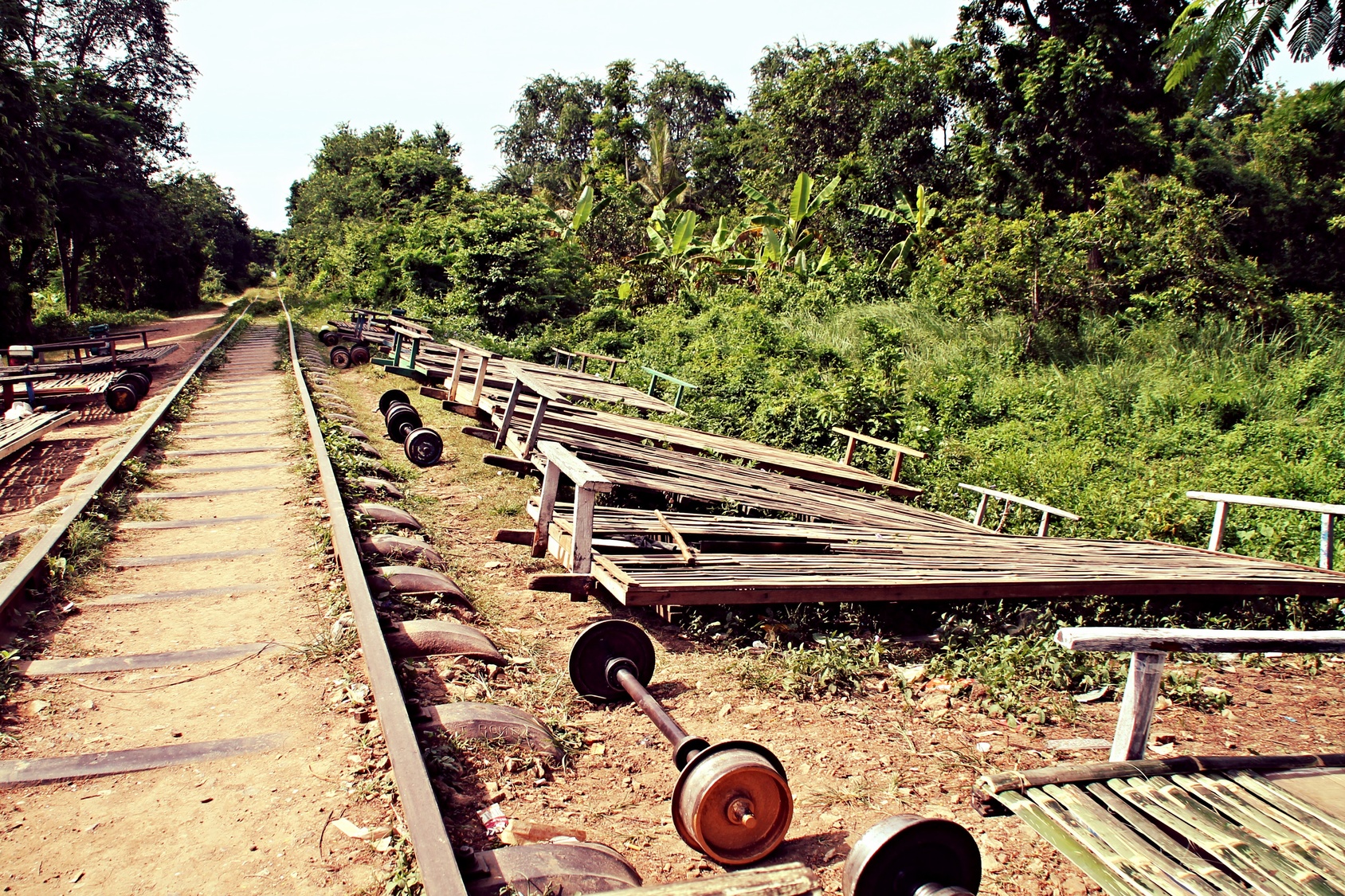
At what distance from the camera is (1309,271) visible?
63.1 feet

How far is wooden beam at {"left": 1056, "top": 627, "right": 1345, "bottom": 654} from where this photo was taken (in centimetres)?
284

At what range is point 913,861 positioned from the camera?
2740 millimetres

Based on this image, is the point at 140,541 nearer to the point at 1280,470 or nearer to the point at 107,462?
the point at 107,462

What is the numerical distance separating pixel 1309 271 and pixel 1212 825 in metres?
21.5

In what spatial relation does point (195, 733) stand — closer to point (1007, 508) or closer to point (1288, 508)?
point (1007, 508)

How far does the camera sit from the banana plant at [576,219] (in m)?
23.8

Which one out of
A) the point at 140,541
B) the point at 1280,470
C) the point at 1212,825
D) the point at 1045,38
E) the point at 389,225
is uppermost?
the point at 1045,38

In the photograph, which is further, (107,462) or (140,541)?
(107,462)

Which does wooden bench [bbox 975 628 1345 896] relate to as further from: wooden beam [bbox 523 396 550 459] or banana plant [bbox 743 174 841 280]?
banana plant [bbox 743 174 841 280]

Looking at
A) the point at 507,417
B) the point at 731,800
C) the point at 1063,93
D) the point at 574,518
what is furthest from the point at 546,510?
the point at 1063,93

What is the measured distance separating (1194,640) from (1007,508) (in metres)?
6.17

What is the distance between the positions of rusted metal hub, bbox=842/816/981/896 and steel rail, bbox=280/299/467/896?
4.08 ft

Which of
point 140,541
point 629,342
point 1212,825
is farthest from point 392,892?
point 629,342

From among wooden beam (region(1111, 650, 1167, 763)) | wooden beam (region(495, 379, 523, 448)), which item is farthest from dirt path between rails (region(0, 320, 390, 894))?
wooden beam (region(1111, 650, 1167, 763))
